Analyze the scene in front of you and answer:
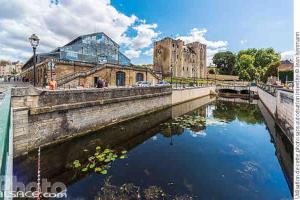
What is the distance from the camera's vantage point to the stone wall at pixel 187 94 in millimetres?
27831

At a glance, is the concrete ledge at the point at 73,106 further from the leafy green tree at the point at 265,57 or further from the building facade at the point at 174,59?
the leafy green tree at the point at 265,57

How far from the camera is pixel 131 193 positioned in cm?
614

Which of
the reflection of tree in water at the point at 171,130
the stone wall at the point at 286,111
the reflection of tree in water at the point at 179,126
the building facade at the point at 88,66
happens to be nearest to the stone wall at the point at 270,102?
the stone wall at the point at 286,111

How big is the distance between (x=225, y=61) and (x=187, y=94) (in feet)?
189

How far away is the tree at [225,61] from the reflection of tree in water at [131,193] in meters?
81.9

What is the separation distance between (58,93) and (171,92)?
1777 centimetres

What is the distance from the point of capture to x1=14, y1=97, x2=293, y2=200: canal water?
6398 millimetres

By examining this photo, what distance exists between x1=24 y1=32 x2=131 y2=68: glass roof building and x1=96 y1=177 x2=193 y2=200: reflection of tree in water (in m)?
22.9

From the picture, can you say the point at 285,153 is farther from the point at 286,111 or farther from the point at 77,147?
the point at 77,147

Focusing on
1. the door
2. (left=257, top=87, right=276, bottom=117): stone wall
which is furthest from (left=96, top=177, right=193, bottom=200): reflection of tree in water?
the door

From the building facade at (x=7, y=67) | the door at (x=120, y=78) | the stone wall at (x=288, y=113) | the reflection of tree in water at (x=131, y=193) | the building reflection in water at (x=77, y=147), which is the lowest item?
the reflection of tree in water at (x=131, y=193)

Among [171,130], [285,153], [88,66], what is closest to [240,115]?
[171,130]

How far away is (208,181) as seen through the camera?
23.3 feet

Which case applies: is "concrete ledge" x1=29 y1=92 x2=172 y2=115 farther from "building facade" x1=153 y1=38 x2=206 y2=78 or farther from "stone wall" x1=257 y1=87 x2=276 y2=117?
"building facade" x1=153 y1=38 x2=206 y2=78
